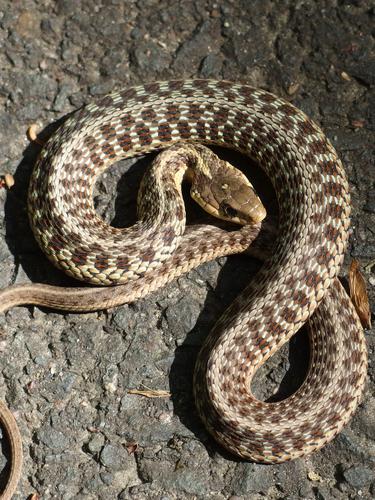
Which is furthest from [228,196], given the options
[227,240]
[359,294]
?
[359,294]

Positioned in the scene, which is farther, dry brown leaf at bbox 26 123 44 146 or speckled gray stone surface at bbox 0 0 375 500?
dry brown leaf at bbox 26 123 44 146

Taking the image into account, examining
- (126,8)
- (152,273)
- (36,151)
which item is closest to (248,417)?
(152,273)

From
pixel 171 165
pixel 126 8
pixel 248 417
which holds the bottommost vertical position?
pixel 248 417

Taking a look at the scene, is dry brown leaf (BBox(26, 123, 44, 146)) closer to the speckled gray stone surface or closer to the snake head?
the speckled gray stone surface

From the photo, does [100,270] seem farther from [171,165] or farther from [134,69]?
[134,69]

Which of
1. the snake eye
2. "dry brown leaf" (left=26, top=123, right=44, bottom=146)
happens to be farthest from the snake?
"dry brown leaf" (left=26, top=123, right=44, bottom=146)

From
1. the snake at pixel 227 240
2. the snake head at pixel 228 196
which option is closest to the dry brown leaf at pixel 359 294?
the snake at pixel 227 240

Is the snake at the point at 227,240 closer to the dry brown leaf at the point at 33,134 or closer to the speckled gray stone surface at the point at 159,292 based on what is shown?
the speckled gray stone surface at the point at 159,292

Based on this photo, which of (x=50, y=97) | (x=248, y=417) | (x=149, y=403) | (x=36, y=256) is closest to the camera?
(x=248, y=417)
